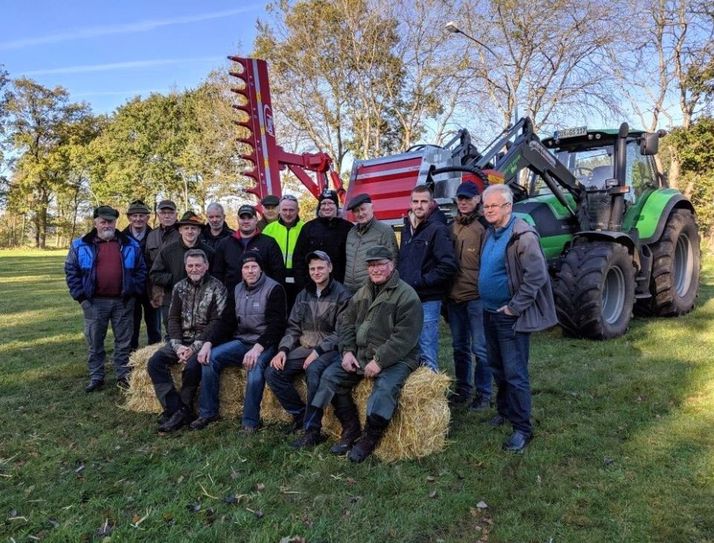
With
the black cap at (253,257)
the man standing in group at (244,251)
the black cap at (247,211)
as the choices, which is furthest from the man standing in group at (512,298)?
the black cap at (247,211)

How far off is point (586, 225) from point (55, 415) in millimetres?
6352

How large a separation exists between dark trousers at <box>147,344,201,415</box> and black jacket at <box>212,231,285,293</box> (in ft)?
2.47

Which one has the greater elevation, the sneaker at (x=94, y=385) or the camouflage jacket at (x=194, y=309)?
the camouflage jacket at (x=194, y=309)

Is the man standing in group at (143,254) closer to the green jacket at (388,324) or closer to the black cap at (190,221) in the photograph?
the black cap at (190,221)

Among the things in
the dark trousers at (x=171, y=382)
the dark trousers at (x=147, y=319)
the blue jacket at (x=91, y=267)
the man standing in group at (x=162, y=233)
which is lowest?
the dark trousers at (x=171, y=382)

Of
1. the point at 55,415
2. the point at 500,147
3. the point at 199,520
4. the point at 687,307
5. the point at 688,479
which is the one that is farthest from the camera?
the point at 687,307

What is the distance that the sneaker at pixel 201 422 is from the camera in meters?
4.39

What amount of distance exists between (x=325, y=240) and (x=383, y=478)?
6.99 feet

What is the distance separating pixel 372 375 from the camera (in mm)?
3855

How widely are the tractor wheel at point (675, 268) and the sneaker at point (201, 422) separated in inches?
249

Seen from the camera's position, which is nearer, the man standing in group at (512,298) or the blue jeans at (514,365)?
the man standing in group at (512,298)

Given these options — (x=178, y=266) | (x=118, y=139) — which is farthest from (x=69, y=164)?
(x=178, y=266)

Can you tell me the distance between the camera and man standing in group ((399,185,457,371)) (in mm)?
4367

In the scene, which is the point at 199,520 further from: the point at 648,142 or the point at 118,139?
the point at 118,139
